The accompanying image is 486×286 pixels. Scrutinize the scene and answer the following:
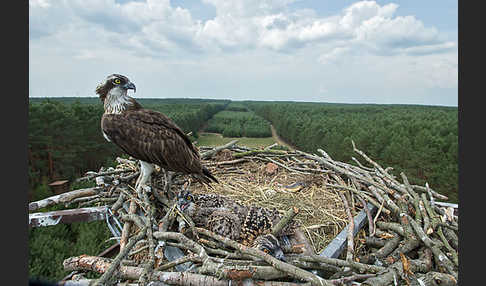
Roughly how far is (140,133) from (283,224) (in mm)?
1907

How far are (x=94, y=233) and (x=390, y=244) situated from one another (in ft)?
33.1

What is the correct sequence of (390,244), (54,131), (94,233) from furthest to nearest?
(54,131) → (94,233) → (390,244)

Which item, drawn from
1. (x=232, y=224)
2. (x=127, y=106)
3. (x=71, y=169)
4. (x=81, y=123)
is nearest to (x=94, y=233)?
(x=71, y=169)

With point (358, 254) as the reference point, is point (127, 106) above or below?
above

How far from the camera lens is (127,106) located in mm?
3141

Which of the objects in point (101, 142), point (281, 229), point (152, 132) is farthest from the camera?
point (101, 142)

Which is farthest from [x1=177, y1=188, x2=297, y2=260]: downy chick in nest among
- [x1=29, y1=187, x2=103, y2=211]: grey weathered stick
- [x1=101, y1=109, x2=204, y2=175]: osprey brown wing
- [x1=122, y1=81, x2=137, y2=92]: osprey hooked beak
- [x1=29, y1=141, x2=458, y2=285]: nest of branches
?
[x1=122, y1=81, x2=137, y2=92]: osprey hooked beak

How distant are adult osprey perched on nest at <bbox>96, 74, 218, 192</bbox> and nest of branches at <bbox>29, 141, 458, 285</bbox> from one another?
1.00 ft

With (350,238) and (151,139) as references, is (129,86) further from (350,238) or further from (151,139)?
(350,238)

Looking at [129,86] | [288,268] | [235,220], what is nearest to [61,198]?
[129,86]

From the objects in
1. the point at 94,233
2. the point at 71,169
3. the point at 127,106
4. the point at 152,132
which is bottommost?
the point at 94,233

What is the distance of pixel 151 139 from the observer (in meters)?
3.01

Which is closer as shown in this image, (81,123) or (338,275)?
(338,275)

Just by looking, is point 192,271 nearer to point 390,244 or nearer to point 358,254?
point 358,254
